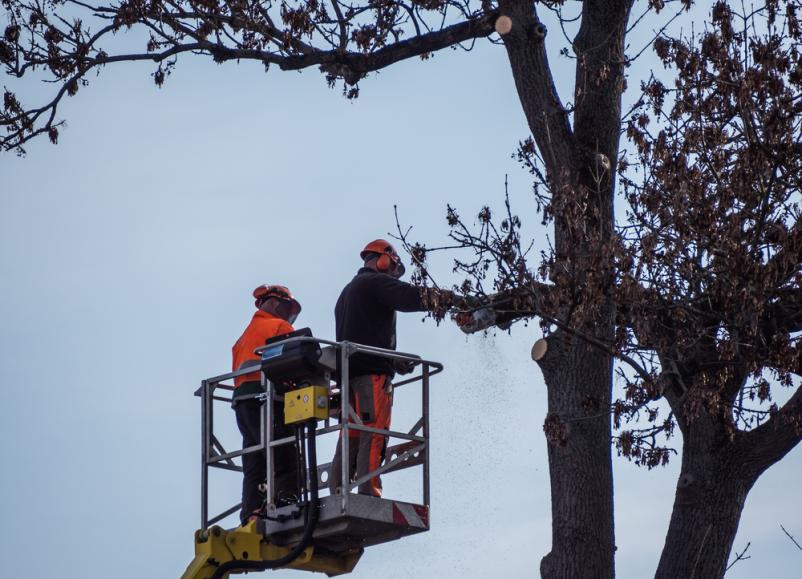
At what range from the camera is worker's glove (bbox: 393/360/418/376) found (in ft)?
42.8

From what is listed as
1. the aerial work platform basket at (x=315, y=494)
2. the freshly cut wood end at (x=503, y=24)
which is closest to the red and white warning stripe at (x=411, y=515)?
the aerial work platform basket at (x=315, y=494)

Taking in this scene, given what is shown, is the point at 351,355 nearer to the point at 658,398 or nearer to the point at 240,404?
the point at 240,404

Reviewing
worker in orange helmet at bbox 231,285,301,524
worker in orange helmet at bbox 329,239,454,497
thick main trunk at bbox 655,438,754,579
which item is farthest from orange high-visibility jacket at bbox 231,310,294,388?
thick main trunk at bbox 655,438,754,579

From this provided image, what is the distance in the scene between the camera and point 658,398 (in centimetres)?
1291

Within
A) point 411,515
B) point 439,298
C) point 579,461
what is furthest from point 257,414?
point 579,461

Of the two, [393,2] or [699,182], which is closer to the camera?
[699,182]

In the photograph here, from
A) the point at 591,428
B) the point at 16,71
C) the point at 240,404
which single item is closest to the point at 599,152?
the point at 591,428

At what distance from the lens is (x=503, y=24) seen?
1376cm

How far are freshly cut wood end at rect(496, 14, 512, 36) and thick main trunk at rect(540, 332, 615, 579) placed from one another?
253cm

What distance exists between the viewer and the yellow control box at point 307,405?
1216cm

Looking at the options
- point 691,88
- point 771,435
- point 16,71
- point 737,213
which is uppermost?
point 16,71

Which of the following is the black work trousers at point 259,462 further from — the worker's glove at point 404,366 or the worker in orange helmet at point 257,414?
the worker's glove at point 404,366

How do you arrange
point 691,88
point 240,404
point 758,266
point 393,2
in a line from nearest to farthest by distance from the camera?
point 758,266 → point 691,88 → point 240,404 → point 393,2

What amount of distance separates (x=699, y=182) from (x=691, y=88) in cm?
75
